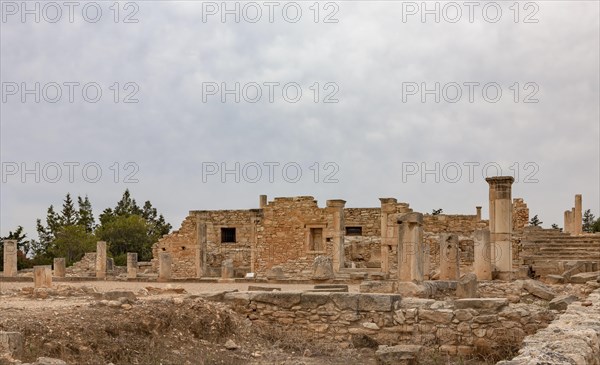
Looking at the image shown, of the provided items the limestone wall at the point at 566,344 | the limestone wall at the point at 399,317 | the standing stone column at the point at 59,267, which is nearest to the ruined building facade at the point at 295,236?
the standing stone column at the point at 59,267

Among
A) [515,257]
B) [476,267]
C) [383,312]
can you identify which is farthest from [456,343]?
[515,257]

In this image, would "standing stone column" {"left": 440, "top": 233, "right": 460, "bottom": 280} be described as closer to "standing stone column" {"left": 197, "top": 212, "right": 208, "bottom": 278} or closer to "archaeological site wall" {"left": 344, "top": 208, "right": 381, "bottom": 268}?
"archaeological site wall" {"left": 344, "top": 208, "right": 381, "bottom": 268}

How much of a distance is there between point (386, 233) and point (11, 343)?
24.2m

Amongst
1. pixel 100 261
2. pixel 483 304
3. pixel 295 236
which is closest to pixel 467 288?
pixel 483 304

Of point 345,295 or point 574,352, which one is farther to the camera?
point 345,295

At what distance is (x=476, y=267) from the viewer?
73.7ft

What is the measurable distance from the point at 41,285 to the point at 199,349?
492 inches

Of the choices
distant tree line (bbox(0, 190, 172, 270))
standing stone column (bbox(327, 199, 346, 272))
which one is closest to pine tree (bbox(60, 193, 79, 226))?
distant tree line (bbox(0, 190, 172, 270))

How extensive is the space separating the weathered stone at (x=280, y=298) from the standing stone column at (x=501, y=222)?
12.0 m

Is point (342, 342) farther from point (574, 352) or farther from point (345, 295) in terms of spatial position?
point (574, 352)

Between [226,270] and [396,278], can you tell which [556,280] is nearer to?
[396,278]

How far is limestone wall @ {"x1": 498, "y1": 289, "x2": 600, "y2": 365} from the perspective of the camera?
21.8 ft

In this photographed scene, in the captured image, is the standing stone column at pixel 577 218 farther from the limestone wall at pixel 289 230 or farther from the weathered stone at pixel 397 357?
the weathered stone at pixel 397 357

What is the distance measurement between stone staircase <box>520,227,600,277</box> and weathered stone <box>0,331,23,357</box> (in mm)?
21116
